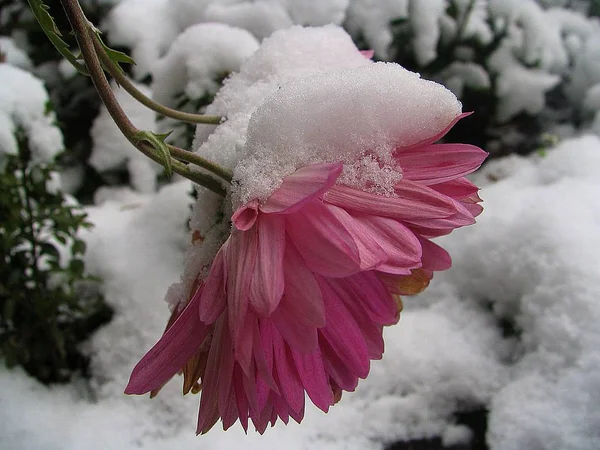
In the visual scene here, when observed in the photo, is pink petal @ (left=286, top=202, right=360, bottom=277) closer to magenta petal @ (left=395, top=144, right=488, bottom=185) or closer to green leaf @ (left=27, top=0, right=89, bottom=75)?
magenta petal @ (left=395, top=144, right=488, bottom=185)

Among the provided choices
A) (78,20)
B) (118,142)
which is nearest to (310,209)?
(78,20)

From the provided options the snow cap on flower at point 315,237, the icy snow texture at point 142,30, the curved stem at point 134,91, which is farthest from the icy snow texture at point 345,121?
the icy snow texture at point 142,30

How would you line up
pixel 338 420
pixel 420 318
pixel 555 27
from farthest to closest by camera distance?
pixel 555 27, pixel 420 318, pixel 338 420

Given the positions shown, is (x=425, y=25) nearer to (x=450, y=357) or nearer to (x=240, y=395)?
(x=450, y=357)

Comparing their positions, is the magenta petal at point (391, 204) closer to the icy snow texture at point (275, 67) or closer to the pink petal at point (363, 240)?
the pink petal at point (363, 240)

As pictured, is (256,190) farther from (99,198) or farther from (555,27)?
(555,27)
